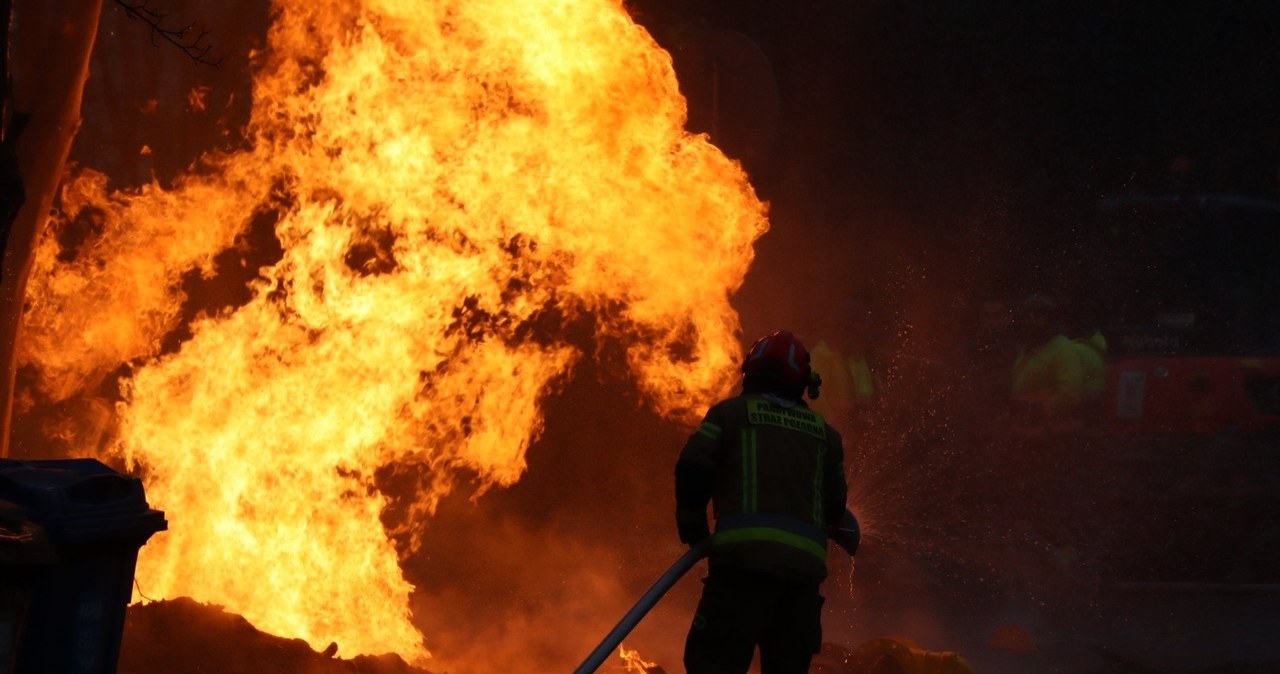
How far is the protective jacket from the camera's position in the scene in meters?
4.23

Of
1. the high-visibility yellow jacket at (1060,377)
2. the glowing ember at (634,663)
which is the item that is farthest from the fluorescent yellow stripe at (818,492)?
the high-visibility yellow jacket at (1060,377)

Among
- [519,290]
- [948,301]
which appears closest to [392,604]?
[519,290]

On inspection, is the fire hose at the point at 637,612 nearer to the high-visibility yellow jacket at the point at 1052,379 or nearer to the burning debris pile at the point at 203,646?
the burning debris pile at the point at 203,646

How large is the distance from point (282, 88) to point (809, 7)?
1737 centimetres

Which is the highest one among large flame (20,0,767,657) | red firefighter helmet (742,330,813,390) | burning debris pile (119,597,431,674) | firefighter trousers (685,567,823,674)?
large flame (20,0,767,657)

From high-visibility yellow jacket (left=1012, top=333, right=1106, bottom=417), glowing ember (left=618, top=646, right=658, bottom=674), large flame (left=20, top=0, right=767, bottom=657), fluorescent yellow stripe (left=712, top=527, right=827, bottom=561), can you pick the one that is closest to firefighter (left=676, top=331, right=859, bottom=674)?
fluorescent yellow stripe (left=712, top=527, right=827, bottom=561)

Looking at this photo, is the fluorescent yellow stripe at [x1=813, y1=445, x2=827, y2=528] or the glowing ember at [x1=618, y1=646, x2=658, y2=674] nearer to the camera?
the fluorescent yellow stripe at [x1=813, y1=445, x2=827, y2=528]

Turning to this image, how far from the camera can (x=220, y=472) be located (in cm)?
675

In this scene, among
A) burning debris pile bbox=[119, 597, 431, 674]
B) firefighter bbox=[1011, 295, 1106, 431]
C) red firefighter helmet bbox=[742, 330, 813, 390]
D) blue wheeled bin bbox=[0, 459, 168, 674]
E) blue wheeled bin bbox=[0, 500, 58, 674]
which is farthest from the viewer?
firefighter bbox=[1011, 295, 1106, 431]

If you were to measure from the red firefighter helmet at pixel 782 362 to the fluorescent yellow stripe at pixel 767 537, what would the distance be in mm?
606

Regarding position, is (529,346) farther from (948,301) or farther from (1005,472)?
(948,301)

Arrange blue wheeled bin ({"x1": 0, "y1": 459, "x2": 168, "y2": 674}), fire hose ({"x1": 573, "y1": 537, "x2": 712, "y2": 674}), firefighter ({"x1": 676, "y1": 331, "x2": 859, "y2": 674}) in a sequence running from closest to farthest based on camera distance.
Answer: blue wheeled bin ({"x1": 0, "y1": 459, "x2": 168, "y2": 674}), fire hose ({"x1": 573, "y1": 537, "x2": 712, "y2": 674}), firefighter ({"x1": 676, "y1": 331, "x2": 859, "y2": 674})

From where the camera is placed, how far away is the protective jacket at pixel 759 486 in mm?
4227

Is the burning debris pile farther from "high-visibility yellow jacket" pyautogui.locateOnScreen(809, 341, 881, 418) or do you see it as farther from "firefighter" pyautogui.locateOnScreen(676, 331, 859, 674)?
"high-visibility yellow jacket" pyautogui.locateOnScreen(809, 341, 881, 418)
